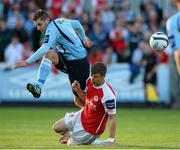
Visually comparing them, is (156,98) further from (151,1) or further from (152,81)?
(151,1)

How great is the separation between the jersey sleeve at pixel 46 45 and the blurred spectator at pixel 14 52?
11568 millimetres

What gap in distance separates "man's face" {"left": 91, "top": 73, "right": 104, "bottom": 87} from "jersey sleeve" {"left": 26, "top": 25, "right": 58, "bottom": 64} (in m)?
1.31

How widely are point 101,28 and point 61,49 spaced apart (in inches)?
485

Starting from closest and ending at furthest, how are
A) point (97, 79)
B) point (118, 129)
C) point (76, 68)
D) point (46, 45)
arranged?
point (97, 79) → point (46, 45) → point (76, 68) → point (118, 129)

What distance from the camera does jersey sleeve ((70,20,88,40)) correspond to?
13.9 metres

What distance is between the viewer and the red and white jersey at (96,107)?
1214 cm

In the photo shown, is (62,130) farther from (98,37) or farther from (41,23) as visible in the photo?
(98,37)

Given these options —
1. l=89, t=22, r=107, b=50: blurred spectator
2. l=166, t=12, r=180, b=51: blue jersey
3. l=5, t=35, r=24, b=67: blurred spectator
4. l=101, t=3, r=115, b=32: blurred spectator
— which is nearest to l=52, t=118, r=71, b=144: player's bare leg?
l=166, t=12, r=180, b=51: blue jersey

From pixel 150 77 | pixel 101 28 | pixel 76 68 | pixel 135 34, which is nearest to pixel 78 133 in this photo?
pixel 76 68

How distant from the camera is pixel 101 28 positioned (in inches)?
1012

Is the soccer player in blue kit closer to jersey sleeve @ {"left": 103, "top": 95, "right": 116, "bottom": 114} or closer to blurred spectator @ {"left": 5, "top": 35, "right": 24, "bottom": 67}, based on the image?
jersey sleeve @ {"left": 103, "top": 95, "right": 116, "bottom": 114}

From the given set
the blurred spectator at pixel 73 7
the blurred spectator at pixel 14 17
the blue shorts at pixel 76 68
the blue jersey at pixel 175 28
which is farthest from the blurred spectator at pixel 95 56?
the blue shorts at pixel 76 68

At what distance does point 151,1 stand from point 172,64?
3274mm

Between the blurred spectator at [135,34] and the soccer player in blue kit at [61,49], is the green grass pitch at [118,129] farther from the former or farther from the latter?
the blurred spectator at [135,34]
